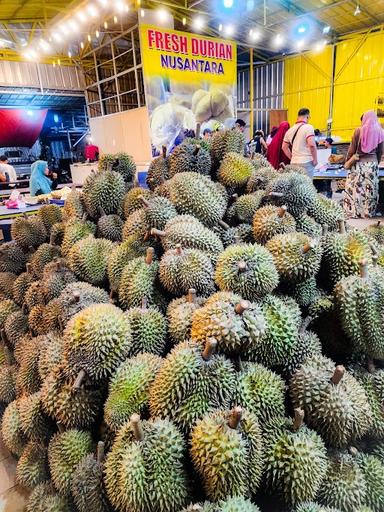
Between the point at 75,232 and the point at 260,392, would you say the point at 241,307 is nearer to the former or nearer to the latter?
the point at 260,392

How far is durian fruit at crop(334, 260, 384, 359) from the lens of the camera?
1524 mm

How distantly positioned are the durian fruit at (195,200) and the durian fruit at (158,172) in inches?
21.1

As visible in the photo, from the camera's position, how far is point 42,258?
276 cm

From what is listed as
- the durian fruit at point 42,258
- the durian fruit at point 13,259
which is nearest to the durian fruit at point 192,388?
the durian fruit at point 42,258

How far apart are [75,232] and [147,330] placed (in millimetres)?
1195

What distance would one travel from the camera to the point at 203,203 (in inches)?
82.5

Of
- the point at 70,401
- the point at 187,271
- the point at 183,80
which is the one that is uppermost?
the point at 183,80

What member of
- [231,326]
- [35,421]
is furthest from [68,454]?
[231,326]

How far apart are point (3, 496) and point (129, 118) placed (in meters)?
12.7

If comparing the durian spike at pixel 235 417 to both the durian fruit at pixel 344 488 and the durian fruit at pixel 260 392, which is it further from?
the durian fruit at pixel 344 488

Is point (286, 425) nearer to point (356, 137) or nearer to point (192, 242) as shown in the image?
point (192, 242)

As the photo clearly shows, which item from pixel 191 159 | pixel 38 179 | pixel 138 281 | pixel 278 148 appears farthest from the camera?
pixel 38 179

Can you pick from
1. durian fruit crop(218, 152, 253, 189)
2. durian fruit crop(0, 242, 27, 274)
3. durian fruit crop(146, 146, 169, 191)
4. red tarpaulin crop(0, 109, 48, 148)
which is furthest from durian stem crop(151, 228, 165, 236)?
red tarpaulin crop(0, 109, 48, 148)

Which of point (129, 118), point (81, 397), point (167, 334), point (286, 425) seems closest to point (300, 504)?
point (286, 425)
